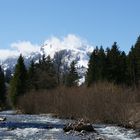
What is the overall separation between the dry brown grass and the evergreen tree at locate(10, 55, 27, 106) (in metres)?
20.5

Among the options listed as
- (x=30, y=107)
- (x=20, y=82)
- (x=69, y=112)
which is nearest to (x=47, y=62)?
(x=20, y=82)

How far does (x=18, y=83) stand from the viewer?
292ft

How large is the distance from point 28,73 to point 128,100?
168 ft

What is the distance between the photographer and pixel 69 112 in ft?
188

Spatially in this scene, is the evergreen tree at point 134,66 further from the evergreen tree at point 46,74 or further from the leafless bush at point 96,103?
the leafless bush at point 96,103

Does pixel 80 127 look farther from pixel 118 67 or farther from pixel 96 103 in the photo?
pixel 118 67

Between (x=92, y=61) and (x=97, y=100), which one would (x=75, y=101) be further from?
(x=92, y=61)

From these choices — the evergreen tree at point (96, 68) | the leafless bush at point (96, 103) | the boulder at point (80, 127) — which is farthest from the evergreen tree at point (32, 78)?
the boulder at point (80, 127)

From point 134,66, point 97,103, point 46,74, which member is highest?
point 134,66

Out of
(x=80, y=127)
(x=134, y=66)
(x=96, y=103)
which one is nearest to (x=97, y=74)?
(x=134, y=66)

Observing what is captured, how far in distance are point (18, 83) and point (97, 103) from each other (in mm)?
41757

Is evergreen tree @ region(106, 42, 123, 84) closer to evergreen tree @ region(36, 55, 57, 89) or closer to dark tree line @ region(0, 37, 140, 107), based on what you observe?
dark tree line @ region(0, 37, 140, 107)

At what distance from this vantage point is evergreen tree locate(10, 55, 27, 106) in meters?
87.9

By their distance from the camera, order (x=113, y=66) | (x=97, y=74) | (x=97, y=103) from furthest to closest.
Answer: (x=97, y=74) < (x=113, y=66) < (x=97, y=103)
